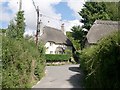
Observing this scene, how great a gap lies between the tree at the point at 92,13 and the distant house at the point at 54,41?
32.1 ft

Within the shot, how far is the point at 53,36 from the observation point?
60.3 metres

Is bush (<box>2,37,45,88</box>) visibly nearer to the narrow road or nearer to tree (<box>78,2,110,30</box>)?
the narrow road

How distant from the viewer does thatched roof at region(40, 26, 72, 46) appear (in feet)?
191

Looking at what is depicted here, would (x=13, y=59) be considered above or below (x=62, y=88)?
Answer: above

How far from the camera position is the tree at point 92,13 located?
1923 inches

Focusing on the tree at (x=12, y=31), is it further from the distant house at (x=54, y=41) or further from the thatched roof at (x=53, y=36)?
the thatched roof at (x=53, y=36)

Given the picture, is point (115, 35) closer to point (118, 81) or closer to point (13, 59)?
point (118, 81)

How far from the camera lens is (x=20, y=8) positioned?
3159 cm

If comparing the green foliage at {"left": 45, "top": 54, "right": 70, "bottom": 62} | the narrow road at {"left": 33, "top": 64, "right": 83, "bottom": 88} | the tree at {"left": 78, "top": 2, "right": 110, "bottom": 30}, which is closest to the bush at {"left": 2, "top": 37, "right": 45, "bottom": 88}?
the narrow road at {"left": 33, "top": 64, "right": 83, "bottom": 88}

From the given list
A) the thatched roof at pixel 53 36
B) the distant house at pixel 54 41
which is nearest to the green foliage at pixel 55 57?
the distant house at pixel 54 41

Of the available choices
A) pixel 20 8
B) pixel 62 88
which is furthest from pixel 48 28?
pixel 62 88

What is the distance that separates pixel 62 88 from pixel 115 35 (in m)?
9.44

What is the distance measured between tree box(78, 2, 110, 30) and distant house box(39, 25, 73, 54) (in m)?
9.77

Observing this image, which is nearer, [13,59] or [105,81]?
[105,81]
